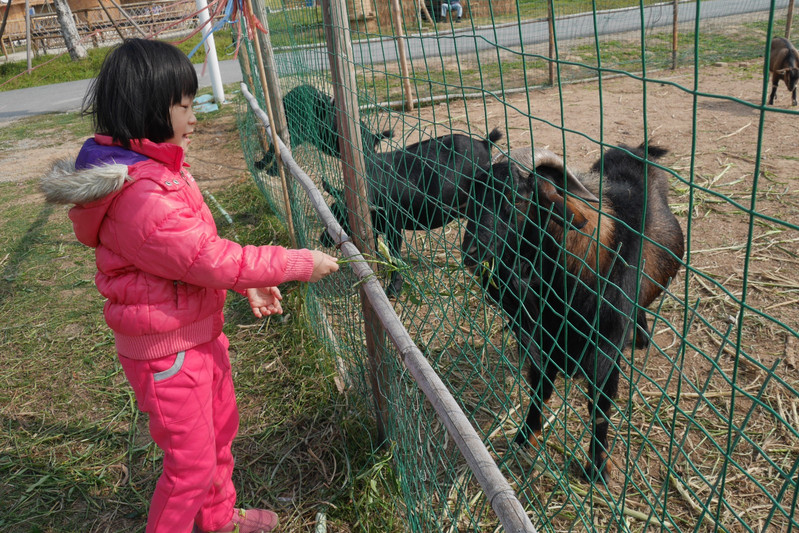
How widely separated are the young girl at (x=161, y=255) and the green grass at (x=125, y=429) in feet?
2.35

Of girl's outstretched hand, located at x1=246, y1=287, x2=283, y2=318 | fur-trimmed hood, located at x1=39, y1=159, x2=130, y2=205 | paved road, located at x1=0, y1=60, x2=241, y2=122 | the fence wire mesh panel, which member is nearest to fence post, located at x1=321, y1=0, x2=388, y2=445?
the fence wire mesh panel

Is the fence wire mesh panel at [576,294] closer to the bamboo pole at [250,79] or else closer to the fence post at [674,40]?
the bamboo pole at [250,79]

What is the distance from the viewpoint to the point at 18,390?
357 cm

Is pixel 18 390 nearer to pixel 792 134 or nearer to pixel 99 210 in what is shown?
pixel 99 210

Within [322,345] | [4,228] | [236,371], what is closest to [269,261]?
[322,345]

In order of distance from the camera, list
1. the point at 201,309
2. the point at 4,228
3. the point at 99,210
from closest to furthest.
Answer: the point at 99,210 → the point at 201,309 → the point at 4,228

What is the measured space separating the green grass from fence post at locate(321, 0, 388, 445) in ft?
1.35

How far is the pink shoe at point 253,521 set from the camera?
2.50 meters

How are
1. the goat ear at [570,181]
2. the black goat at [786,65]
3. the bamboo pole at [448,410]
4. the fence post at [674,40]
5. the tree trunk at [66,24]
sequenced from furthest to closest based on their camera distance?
1. the tree trunk at [66,24]
2. the fence post at [674,40]
3. the black goat at [786,65]
4. the goat ear at [570,181]
5. the bamboo pole at [448,410]

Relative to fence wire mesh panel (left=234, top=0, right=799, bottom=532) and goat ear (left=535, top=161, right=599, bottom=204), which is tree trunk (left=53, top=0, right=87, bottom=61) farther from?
goat ear (left=535, top=161, right=599, bottom=204)

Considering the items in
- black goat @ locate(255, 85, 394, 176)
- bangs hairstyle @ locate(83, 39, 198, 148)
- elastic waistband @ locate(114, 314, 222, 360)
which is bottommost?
elastic waistband @ locate(114, 314, 222, 360)

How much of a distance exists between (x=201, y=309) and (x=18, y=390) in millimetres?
2267

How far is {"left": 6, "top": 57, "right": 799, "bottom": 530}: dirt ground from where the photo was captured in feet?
6.39

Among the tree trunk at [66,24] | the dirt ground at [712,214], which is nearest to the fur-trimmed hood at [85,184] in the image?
the dirt ground at [712,214]
